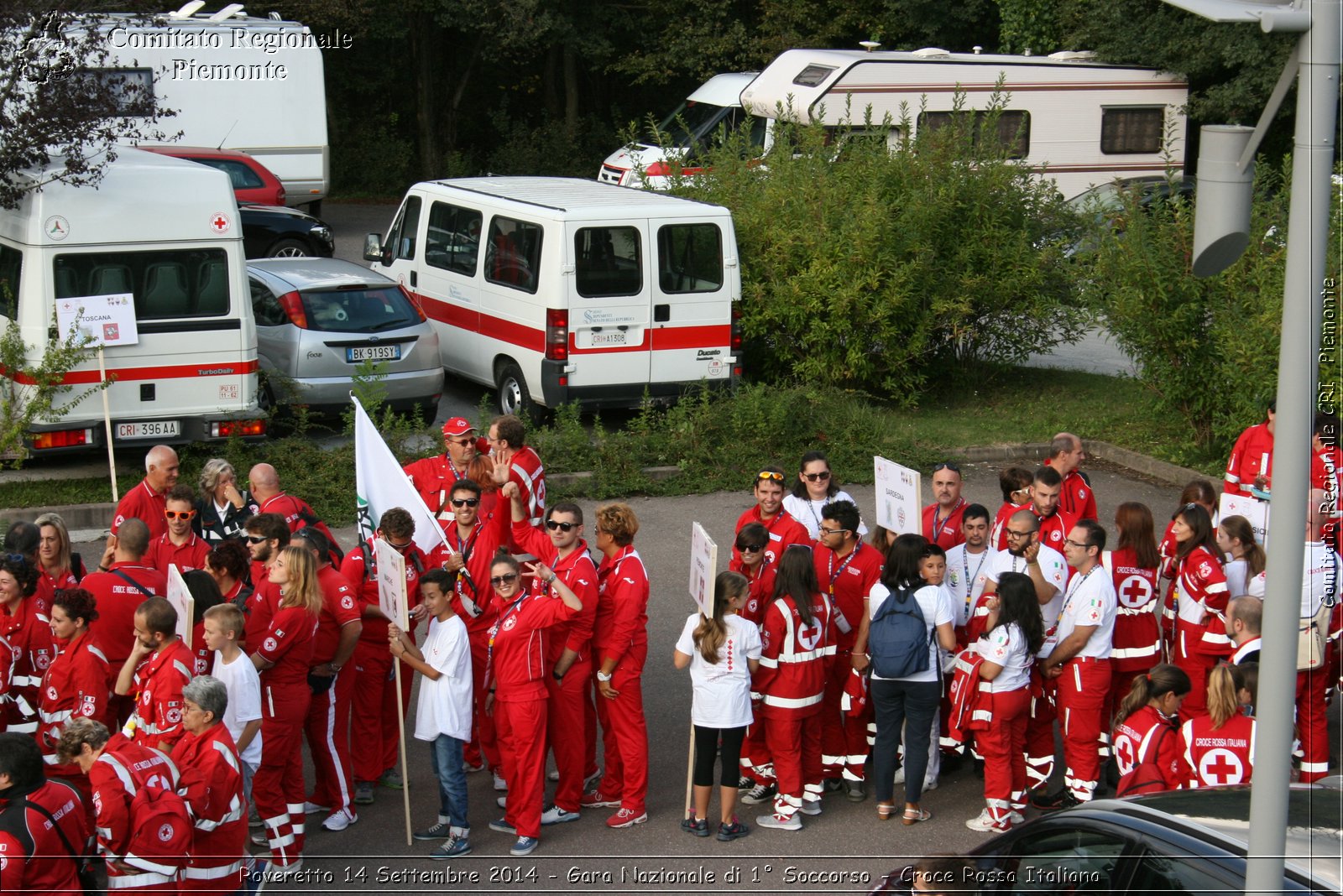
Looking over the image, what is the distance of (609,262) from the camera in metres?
14.2

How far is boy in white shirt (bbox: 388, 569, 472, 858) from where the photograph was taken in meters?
7.05

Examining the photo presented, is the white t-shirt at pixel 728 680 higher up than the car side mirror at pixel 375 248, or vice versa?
the car side mirror at pixel 375 248

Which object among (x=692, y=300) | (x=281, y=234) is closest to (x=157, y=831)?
(x=692, y=300)

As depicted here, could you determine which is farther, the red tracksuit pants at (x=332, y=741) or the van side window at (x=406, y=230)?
the van side window at (x=406, y=230)

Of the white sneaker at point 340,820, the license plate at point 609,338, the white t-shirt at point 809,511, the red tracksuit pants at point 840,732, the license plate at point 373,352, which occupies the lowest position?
the white sneaker at point 340,820

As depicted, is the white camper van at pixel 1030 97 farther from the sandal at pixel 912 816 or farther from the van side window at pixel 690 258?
the sandal at pixel 912 816

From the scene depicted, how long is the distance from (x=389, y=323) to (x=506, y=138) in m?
23.5

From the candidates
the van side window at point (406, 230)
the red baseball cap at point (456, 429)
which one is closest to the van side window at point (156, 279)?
the red baseball cap at point (456, 429)

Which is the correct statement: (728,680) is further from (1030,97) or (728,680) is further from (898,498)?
(1030,97)

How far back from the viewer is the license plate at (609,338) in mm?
14242

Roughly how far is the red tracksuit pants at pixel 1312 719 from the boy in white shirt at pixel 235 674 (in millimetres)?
5492

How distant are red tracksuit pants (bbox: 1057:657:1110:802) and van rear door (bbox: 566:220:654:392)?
7651 mm

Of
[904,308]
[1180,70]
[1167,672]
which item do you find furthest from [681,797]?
[1180,70]

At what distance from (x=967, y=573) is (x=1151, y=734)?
1.97 m
